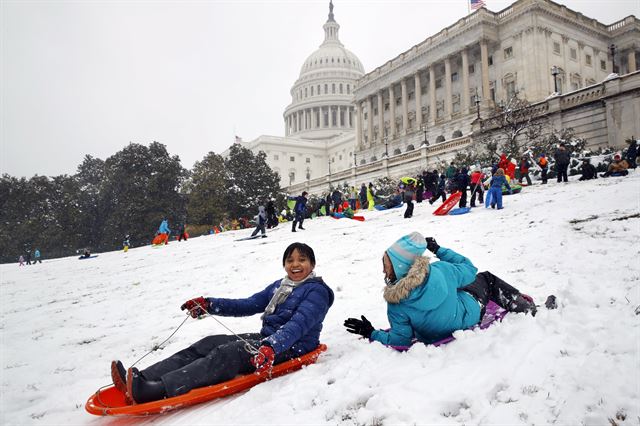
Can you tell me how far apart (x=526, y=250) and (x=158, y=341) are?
6.78m

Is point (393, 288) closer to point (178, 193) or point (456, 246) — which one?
point (456, 246)

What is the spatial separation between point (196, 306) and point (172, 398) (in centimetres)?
107

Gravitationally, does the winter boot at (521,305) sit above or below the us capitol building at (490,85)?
below

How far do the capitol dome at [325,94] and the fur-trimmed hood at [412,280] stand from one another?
103779 mm

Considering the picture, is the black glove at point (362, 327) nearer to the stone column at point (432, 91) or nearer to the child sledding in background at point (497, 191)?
the child sledding in background at point (497, 191)

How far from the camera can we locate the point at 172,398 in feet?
10.1

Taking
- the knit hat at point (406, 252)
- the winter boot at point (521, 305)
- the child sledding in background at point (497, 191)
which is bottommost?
the winter boot at point (521, 305)

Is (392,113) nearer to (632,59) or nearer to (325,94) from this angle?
(632,59)

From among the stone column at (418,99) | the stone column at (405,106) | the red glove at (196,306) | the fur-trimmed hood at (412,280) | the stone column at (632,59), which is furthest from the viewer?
the stone column at (405,106)

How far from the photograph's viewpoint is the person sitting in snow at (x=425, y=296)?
3471mm

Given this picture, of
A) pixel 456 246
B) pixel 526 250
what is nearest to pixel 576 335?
pixel 526 250

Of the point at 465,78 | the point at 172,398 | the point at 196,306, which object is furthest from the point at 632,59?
the point at 172,398

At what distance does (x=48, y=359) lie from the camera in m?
5.25

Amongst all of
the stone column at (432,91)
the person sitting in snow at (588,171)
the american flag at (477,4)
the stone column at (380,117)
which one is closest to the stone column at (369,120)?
the stone column at (380,117)
